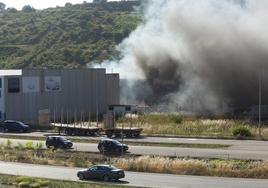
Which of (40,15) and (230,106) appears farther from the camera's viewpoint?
(40,15)

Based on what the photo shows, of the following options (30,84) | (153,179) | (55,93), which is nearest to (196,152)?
(153,179)

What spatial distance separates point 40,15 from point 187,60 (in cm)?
11142

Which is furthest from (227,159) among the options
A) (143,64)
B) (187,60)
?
(143,64)

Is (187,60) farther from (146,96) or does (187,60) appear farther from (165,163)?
(165,163)

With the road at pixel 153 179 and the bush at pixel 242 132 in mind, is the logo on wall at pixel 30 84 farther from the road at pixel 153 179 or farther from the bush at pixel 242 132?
the road at pixel 153 179

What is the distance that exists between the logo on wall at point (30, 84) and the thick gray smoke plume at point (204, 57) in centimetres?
2001

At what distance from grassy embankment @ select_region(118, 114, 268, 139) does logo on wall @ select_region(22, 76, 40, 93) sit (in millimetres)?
10922

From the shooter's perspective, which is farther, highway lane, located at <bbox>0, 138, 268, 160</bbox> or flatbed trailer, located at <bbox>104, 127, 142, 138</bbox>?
flatbed trailer, located at <bbox>104, 127, 142, 138</bbox>

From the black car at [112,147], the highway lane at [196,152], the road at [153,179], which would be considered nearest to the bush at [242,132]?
the highway lane at [196,152]

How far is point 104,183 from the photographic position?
31.8 m

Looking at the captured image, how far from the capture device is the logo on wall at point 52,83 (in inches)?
2746

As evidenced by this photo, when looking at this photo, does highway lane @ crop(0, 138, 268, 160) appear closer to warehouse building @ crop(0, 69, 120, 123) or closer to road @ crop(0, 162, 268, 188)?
road @ crop(0, 162, 268, 188)

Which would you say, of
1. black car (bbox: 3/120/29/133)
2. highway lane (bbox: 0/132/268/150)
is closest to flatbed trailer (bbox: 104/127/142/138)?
highway lane (bbox: 0/132/268/150)

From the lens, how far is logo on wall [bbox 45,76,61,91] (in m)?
69.8
